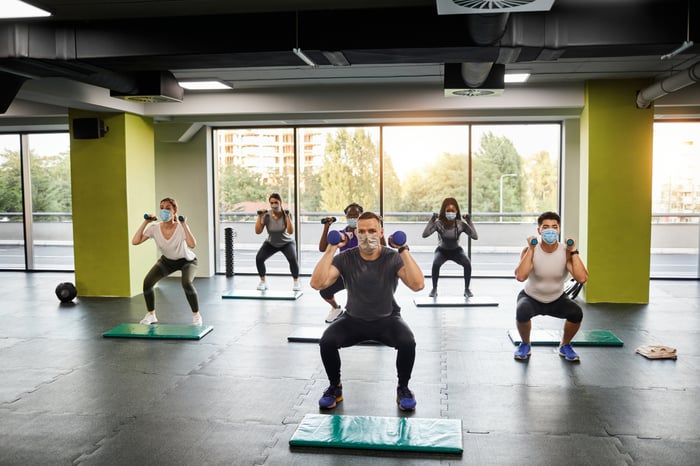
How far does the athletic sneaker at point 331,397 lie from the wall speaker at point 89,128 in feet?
17.6

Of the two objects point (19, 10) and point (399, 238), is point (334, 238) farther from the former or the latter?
point (19, 10)

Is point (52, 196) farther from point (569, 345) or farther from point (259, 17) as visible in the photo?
point (569, 345)

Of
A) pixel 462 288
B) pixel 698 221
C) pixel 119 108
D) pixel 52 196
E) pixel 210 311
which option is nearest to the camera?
pixel 210 311

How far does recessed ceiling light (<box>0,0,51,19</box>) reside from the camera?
403cm

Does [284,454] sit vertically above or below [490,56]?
below

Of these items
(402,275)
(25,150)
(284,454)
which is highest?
(25,150)

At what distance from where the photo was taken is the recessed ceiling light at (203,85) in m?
7.35

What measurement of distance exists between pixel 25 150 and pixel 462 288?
742 centimetres

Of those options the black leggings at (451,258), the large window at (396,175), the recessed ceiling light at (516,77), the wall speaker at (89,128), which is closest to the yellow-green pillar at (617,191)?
the recessed ceiling light at (516,77)

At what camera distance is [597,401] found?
13.0ft

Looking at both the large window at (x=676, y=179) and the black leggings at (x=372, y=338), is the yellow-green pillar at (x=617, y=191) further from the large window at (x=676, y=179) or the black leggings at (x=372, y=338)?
the black leggings at (x=372, y=338)

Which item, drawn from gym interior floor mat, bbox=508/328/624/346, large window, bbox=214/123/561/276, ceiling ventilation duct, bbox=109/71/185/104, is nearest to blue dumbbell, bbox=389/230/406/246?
gym interior floor mat, bbox=508/328/624/346

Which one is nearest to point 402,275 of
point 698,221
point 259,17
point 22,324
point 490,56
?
point 490,56

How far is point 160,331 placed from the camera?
19.1ft
